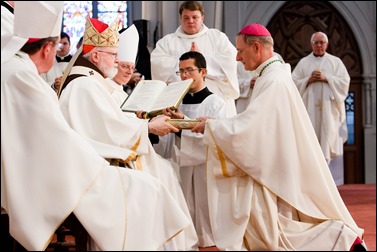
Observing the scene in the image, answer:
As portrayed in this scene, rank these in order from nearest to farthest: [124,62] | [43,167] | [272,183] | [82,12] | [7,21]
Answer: [43,167], [7,21], [272,183], [124,62], [82,12]

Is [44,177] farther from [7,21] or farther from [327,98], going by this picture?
[327,98]

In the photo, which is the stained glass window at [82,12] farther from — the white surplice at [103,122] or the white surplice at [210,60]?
the white surplice at [103,122]

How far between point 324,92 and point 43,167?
23.9 feet

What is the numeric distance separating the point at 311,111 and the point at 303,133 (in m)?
5.71

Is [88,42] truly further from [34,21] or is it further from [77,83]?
[34,21]

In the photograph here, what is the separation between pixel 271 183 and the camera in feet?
16.4

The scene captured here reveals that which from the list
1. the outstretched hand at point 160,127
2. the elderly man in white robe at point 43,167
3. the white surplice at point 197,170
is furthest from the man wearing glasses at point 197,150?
the elderly man in white robe at point 43,167

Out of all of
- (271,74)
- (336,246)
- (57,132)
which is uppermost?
(271,74)

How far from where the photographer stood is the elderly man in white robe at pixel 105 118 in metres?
4.75

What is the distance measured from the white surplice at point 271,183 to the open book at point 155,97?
33 centimetres

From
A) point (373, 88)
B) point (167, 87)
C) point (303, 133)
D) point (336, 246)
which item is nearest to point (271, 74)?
point (303, 133)

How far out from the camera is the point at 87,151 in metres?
4.05

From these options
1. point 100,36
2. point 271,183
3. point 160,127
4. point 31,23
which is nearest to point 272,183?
point 271,183

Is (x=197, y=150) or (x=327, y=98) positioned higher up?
(x=327, y=98)
